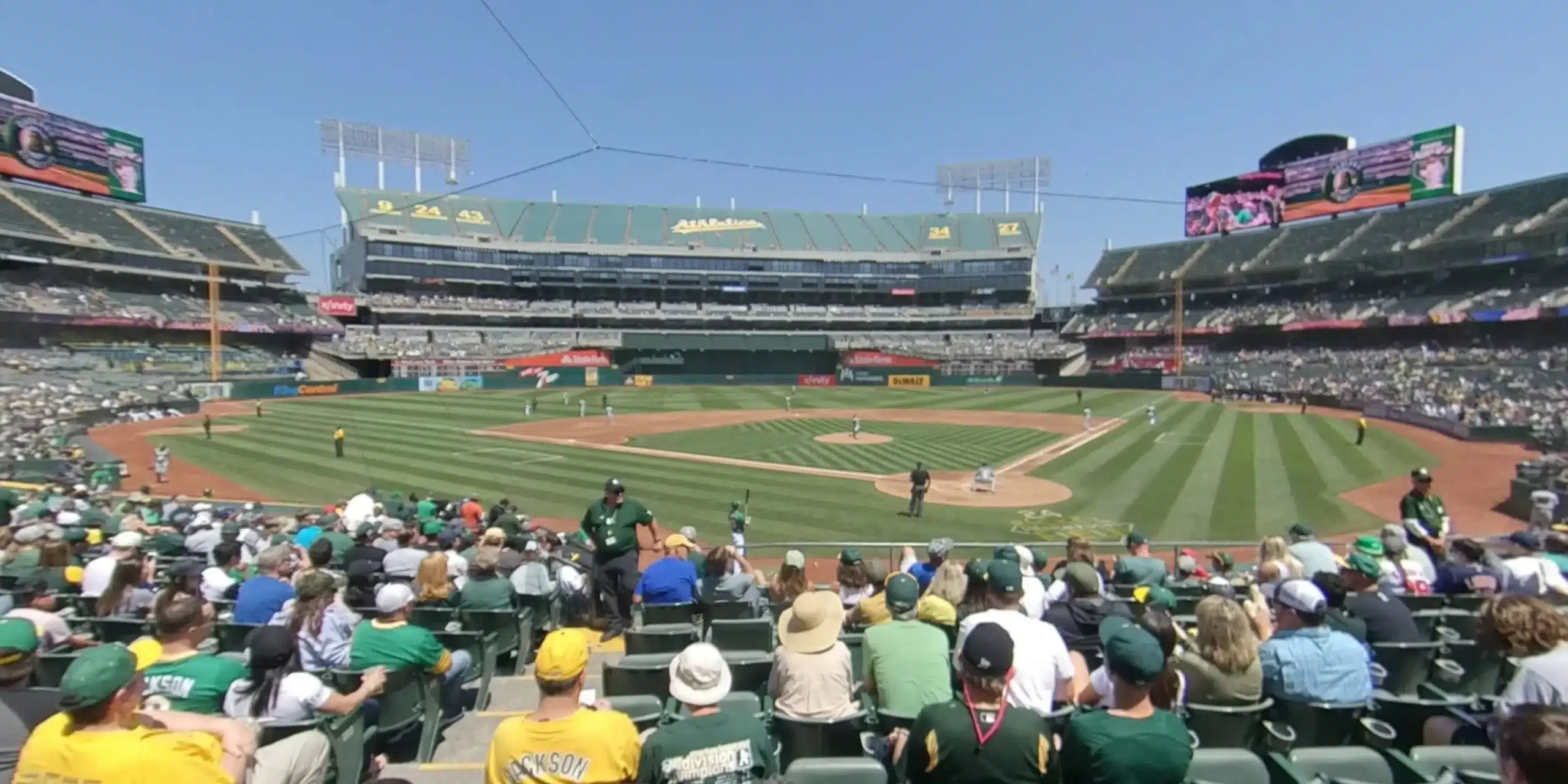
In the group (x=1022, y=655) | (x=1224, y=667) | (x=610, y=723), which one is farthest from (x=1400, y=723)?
(x=610, y=723)

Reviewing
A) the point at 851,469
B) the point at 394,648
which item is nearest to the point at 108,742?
the point at 394,648

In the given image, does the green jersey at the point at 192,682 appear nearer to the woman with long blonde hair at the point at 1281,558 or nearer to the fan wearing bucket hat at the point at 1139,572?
the fan wearing bucket hat at the point at 1139,572

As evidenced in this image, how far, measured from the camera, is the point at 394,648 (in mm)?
5184

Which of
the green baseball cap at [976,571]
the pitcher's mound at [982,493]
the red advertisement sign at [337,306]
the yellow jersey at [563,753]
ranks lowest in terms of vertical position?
the pitcher's mound at [982,493]

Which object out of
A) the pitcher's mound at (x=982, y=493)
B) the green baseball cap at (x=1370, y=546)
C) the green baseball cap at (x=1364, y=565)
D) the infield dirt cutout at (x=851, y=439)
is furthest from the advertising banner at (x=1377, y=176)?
the green baseball cap at (x=1364, y=565)

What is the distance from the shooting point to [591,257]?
90438 millimetres

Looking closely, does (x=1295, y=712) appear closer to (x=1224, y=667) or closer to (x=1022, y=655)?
(x=1224, y=667)

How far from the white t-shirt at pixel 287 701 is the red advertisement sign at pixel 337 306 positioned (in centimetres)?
8384

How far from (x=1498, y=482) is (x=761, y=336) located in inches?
2720

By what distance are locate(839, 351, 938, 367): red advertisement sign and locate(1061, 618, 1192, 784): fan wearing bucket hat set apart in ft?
258

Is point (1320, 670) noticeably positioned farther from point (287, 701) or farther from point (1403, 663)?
point (287, 701)

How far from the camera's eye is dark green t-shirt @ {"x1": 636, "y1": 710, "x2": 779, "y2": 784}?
327 centimetres

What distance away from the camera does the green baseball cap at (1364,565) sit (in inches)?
251

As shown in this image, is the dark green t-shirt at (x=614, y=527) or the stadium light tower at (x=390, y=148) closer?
the dark green t-shirt at (x=614, y=527)
